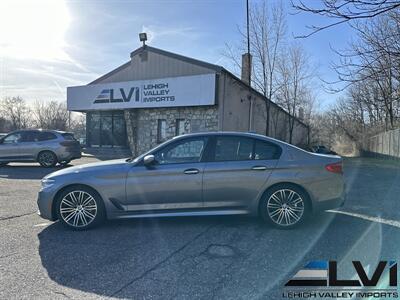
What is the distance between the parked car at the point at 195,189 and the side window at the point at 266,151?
0.04 m

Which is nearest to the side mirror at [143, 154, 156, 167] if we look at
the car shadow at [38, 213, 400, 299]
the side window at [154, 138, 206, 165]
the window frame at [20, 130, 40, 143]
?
the side window at [154, 138, 206, 165]

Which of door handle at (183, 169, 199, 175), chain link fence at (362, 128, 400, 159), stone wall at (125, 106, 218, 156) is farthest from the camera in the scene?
chain link fence at (362, 128, 400, 159)

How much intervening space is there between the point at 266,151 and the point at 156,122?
633 inches

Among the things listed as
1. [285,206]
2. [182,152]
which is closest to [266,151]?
[285,206]

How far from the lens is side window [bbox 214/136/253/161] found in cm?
534

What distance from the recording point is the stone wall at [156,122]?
18.9 metres

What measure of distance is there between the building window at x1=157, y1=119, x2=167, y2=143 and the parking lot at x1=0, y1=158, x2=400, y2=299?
14.7 m

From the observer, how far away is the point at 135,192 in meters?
5.22

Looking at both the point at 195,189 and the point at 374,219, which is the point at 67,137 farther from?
the point at 374,219

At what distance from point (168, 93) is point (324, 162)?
15.0 metres

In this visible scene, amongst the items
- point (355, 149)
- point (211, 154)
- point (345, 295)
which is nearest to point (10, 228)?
point (211, 154)

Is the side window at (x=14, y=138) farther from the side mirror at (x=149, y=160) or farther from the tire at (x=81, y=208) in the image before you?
the side mirror at (x=149, y=160)

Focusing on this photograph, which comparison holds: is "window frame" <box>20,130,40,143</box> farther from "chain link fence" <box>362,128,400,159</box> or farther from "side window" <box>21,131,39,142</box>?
"chain link fence" <box>362,128,400,159</box>
